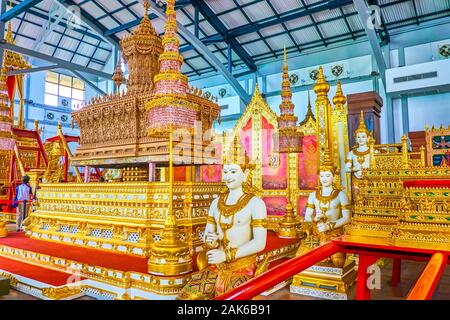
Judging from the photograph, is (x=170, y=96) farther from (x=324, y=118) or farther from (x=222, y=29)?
(x=222, y=29)

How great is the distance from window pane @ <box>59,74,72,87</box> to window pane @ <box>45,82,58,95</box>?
1.46ft

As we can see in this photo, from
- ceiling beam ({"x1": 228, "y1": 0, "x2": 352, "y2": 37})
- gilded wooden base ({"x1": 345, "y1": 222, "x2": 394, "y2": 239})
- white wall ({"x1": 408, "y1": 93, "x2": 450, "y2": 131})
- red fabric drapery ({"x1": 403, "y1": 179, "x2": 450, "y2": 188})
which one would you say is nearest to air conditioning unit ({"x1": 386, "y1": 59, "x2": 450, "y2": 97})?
white wall ({"x1": 408, "y1": 93, "x2": 450, "y2": 131})

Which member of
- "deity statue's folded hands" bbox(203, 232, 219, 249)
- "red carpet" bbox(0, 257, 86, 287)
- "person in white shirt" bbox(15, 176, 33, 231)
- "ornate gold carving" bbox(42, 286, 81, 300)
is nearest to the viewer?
"deity statue's folded hands" bbox(203, 232, 219, 249)

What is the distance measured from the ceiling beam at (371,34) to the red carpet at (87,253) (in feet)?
25.0

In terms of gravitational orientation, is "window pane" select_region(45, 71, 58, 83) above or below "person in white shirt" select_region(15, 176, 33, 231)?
above

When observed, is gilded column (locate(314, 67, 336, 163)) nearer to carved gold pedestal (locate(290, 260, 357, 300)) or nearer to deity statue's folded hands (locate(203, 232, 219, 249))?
carved gold pedestal (locate(290, 260, 357, 300))

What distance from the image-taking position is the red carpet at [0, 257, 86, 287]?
3178 mm

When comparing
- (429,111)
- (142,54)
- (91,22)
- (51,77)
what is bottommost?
(429,111)

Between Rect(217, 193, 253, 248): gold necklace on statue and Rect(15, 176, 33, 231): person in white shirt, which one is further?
Rect(15, 176, 33, 231): person in white shirt

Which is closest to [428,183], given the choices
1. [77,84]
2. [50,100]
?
[50,100]

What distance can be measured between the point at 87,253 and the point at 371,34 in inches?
406

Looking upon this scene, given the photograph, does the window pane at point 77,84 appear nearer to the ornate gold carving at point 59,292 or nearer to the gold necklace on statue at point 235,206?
the ornate gold carving at point 59,292

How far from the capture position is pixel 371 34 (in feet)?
32.3
